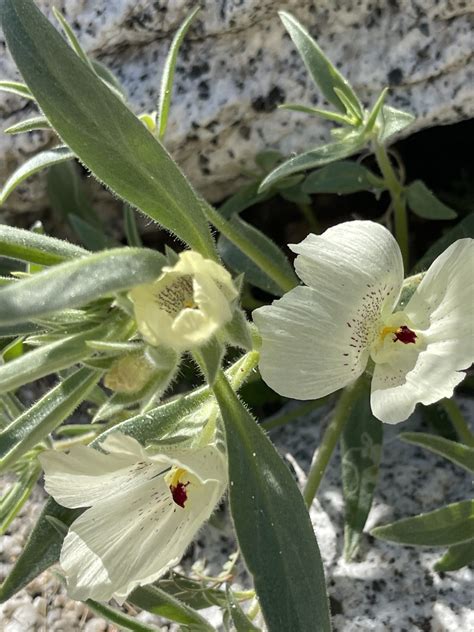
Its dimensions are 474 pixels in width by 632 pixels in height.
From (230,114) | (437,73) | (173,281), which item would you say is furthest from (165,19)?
(173,281)

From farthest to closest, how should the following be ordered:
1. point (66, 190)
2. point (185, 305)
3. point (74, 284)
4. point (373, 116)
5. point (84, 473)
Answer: point (66, 190) < point (373, 116) < point (84, 473) < point (185, 305) < point (74, 284)

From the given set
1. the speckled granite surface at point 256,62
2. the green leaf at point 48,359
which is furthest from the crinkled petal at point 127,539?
the speckled granite surface at point 256,62

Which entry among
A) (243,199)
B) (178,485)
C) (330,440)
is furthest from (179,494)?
(243,199)

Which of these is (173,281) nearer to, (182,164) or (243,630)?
(243,630)

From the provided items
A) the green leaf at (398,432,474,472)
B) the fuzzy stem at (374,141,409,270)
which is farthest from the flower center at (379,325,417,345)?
the fuzzy stem at (374,141,409,270)

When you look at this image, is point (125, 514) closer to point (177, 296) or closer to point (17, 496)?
point (177, 296)

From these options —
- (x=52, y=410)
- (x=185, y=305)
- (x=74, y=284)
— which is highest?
(x=74, y=284)
